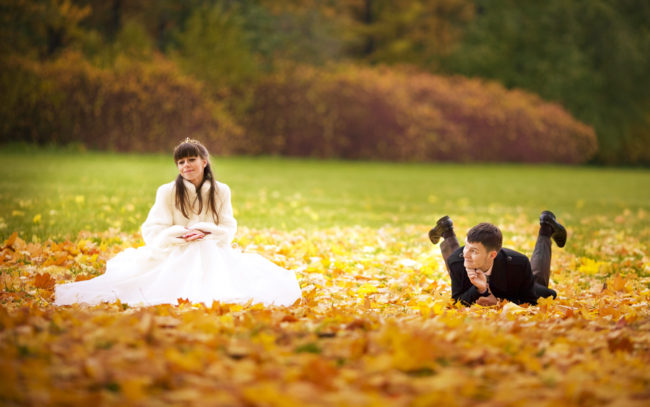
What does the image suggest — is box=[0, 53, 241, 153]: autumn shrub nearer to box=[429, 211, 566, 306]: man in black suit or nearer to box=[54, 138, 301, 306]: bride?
box=[54, 138, 301, 306]: bride

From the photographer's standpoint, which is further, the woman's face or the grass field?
the woman's face

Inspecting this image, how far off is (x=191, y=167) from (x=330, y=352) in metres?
2.38

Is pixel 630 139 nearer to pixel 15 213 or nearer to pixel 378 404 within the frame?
pixel 15 213

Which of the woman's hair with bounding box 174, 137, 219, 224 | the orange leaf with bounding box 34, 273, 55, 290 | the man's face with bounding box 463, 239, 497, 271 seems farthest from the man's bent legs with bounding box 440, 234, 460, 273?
the orange leaf with bounding box 34, 273, 55, 290

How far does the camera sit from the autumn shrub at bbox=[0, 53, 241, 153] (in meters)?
20.6

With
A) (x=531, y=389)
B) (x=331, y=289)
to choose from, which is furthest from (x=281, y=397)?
(x=331, y=289)

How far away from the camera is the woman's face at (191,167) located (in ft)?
15.5

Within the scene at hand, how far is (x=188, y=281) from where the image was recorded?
4344mm

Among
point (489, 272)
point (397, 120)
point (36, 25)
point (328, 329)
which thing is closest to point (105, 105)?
point (36, 25)

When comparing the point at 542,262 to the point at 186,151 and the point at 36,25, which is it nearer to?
the point at 186,151

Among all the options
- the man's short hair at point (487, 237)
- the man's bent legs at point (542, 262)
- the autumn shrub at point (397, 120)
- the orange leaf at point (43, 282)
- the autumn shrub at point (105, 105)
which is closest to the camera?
the man's short hair at point (487, 237)

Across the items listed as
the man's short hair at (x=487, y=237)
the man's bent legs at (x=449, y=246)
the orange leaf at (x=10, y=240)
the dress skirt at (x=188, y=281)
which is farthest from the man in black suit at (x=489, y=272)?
the orange leaf at (x=10, y=240)

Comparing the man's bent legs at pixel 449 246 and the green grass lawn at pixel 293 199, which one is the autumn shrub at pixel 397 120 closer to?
the green grass lawn at pixel 293 199

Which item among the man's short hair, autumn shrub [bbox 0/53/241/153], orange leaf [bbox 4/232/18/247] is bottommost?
orange leaf [bbox 4/232/18/247]
